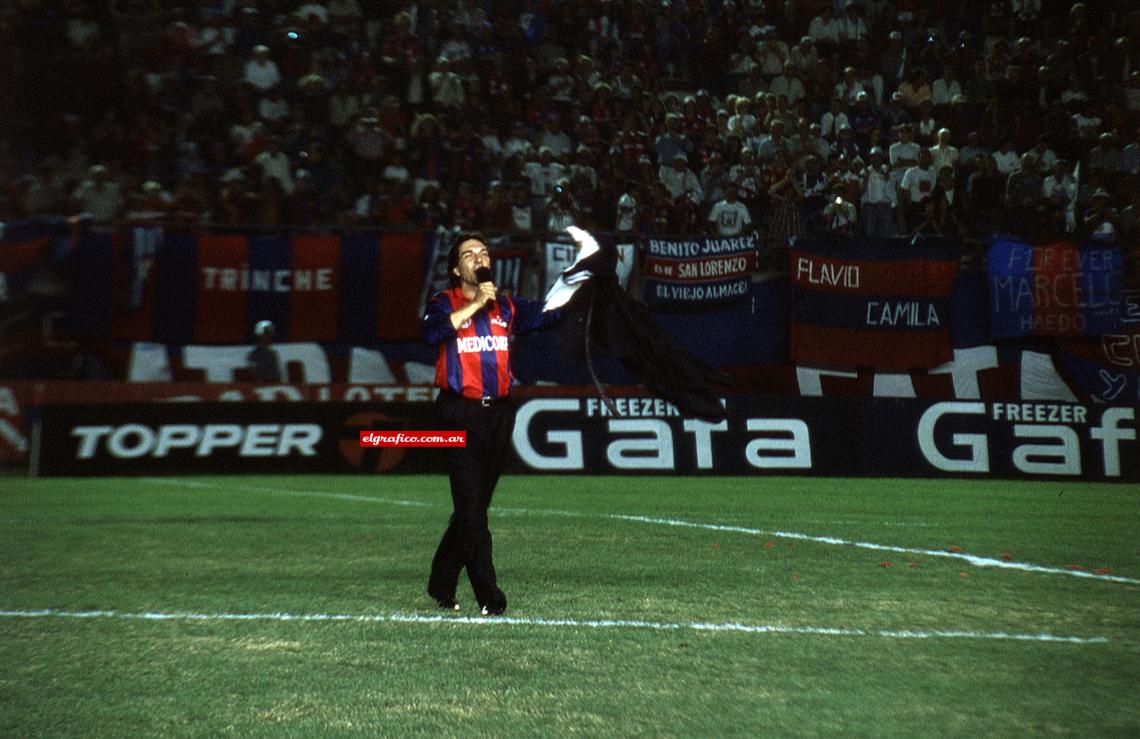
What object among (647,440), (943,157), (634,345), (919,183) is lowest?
(647,440)

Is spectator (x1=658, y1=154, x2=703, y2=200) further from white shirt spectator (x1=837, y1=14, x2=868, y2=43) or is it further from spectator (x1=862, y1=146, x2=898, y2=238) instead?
white shirt spectator (x1=837, y1=14, x2=868, y2=43)

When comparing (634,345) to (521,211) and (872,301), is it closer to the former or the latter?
(521,211)

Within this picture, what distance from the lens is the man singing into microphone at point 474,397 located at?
7.19 m

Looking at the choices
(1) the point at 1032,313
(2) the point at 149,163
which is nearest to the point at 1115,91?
(1) the point at 1032,313

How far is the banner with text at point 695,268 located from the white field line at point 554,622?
11315 millimetres

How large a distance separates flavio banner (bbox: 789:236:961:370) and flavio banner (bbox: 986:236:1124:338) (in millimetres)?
708

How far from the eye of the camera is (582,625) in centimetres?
691

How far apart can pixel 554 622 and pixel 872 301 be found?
12.5 meters

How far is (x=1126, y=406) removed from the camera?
16.2 m

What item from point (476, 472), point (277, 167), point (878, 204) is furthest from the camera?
point (878, 204)

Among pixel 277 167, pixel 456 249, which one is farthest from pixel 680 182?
pixel 456 249

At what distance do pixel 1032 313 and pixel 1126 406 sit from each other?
92.6 inches

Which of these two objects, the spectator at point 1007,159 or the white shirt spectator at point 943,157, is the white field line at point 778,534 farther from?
the spectator at point 1007,159

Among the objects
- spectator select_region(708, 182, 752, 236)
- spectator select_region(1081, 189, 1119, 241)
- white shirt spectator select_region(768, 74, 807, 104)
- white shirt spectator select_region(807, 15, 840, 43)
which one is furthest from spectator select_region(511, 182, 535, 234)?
spectator select_region(1081, 189, 1119, 241)
